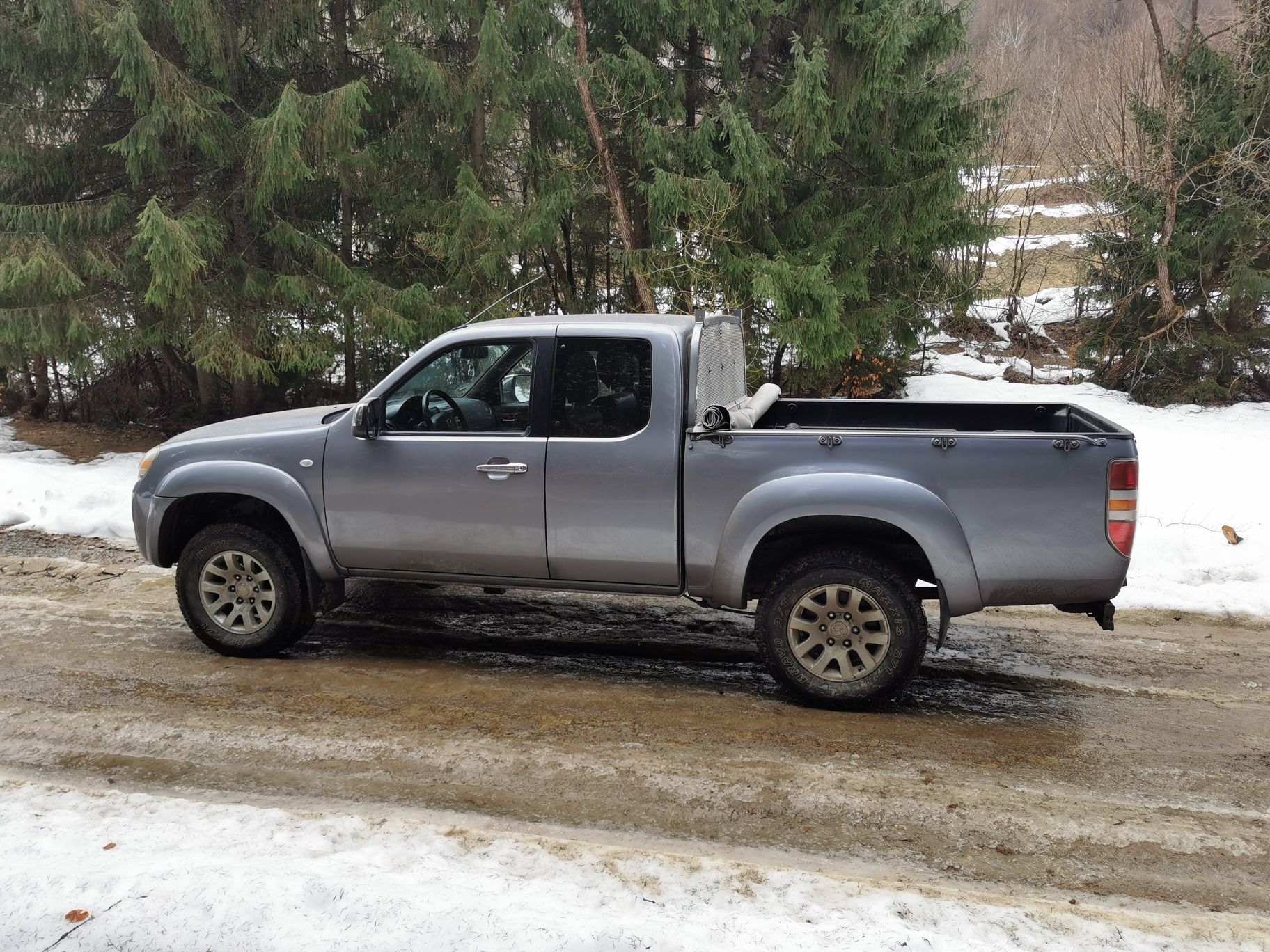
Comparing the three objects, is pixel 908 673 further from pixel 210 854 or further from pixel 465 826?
pixel 210 854

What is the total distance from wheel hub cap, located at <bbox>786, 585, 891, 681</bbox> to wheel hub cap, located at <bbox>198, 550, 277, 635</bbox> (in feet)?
10.2

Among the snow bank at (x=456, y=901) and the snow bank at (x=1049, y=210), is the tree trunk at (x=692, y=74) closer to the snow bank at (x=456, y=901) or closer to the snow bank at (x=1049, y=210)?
the snow bank at (x=456, y=901)

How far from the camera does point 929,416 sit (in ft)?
19.5

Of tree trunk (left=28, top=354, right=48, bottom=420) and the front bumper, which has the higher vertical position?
tree trunk (left=28, top=354, right=48, bottom=420)

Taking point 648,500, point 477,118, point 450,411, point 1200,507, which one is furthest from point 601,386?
point 477,118

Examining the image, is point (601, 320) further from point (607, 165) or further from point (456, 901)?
point (607, 165)

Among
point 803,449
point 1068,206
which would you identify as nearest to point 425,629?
point 803,449

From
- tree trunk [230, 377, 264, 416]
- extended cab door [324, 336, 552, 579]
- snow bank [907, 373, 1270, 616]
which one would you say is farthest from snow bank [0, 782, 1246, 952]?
tree trunk [230, 377, 264, 416]

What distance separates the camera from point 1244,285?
527 inches

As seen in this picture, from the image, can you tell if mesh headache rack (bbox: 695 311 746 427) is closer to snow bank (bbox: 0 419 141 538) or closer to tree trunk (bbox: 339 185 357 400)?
snow bank (bbox: 0 419 141 538)

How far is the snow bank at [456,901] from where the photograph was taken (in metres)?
3.04

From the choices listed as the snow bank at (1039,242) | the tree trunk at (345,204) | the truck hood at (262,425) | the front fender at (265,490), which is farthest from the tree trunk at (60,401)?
the snow bank at (1039,242)

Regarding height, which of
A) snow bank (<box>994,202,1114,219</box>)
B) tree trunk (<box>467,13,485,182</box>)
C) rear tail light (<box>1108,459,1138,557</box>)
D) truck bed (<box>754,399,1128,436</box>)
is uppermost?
snow bank (<box>994,202,1114,219</box>)

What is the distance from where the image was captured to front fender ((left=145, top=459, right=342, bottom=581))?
5516 millimetres
